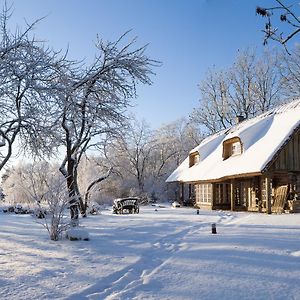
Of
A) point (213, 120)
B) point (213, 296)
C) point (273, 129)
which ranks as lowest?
point (213, 296)

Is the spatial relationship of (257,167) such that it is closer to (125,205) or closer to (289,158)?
(289,158)

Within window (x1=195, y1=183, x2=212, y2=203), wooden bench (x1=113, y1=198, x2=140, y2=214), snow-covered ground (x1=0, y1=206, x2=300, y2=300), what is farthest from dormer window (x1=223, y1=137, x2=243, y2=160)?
snow-covered ground (x1=0, y1=206, x2=300, y2=300)

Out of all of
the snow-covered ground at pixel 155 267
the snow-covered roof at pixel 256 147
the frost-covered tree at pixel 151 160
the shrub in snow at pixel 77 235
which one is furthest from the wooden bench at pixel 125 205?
the frost-covered tree at pixel 151 160

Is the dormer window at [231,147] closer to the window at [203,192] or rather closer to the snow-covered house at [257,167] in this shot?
the snow-covered house at [257,167]

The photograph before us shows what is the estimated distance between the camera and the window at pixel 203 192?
27370 millimetres

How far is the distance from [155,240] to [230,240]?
205 centimetres

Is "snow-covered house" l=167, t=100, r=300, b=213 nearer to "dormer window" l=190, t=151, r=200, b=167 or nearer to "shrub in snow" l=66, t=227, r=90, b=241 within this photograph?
"dormer window" l=190, t=151, r=200, b=167

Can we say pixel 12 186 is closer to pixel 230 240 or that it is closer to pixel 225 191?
pixel 225 191

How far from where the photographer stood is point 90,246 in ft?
30.3

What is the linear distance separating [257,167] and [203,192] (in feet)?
33.6

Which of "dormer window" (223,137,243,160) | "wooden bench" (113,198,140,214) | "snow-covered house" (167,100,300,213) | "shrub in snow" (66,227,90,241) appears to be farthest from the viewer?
"dormer window" (223,137,243,160)

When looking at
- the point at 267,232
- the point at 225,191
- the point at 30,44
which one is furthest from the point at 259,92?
the point at 30,44

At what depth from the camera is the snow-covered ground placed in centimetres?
531

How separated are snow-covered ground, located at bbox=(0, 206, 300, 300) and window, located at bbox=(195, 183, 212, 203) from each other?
1665cm
